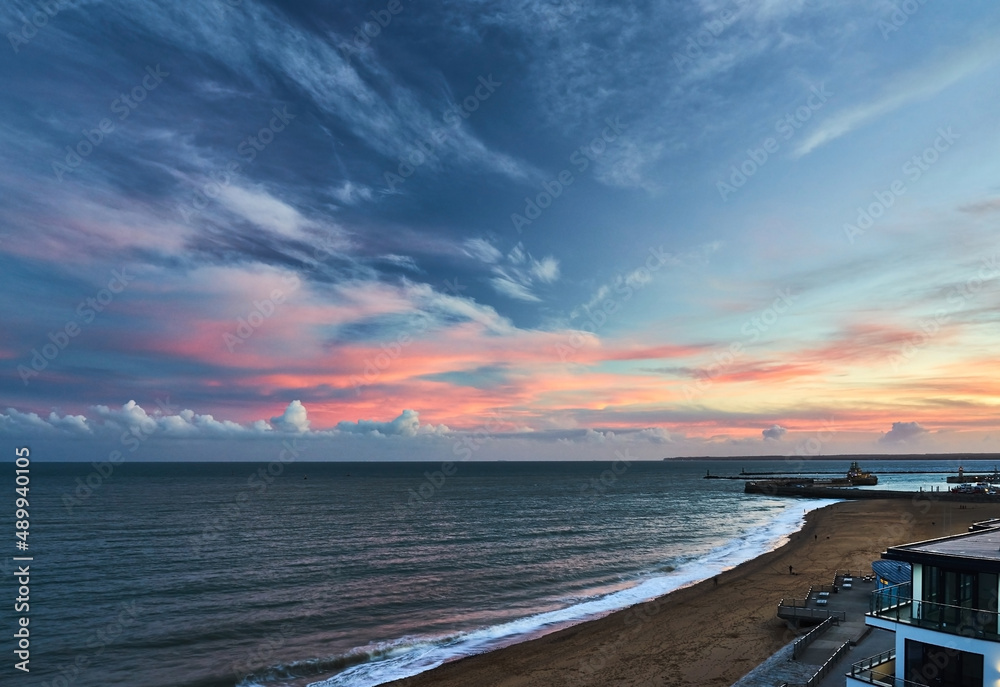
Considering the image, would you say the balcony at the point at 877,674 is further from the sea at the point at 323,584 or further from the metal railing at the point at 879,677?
the sea at the point at 323,584

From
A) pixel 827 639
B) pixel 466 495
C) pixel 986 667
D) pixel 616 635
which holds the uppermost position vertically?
pixel 986 667

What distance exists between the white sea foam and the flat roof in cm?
2362

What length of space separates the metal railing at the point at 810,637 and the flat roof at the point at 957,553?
9.93 meters

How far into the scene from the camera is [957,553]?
669 inches

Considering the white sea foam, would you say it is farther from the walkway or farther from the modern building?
the modern building

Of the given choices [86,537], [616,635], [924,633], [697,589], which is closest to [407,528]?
[86,537]

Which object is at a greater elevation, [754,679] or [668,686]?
[754,679]

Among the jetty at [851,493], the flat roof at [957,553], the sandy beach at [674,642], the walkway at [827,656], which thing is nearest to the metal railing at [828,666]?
the walkway at [827,656]

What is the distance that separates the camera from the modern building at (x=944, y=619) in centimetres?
1588

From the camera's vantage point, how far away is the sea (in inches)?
1277

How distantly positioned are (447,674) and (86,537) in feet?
220

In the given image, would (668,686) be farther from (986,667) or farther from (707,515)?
(707,515)

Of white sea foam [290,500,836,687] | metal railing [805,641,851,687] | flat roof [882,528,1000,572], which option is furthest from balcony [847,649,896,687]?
white sea foam [290,500,836,687]

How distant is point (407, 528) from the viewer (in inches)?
3346
